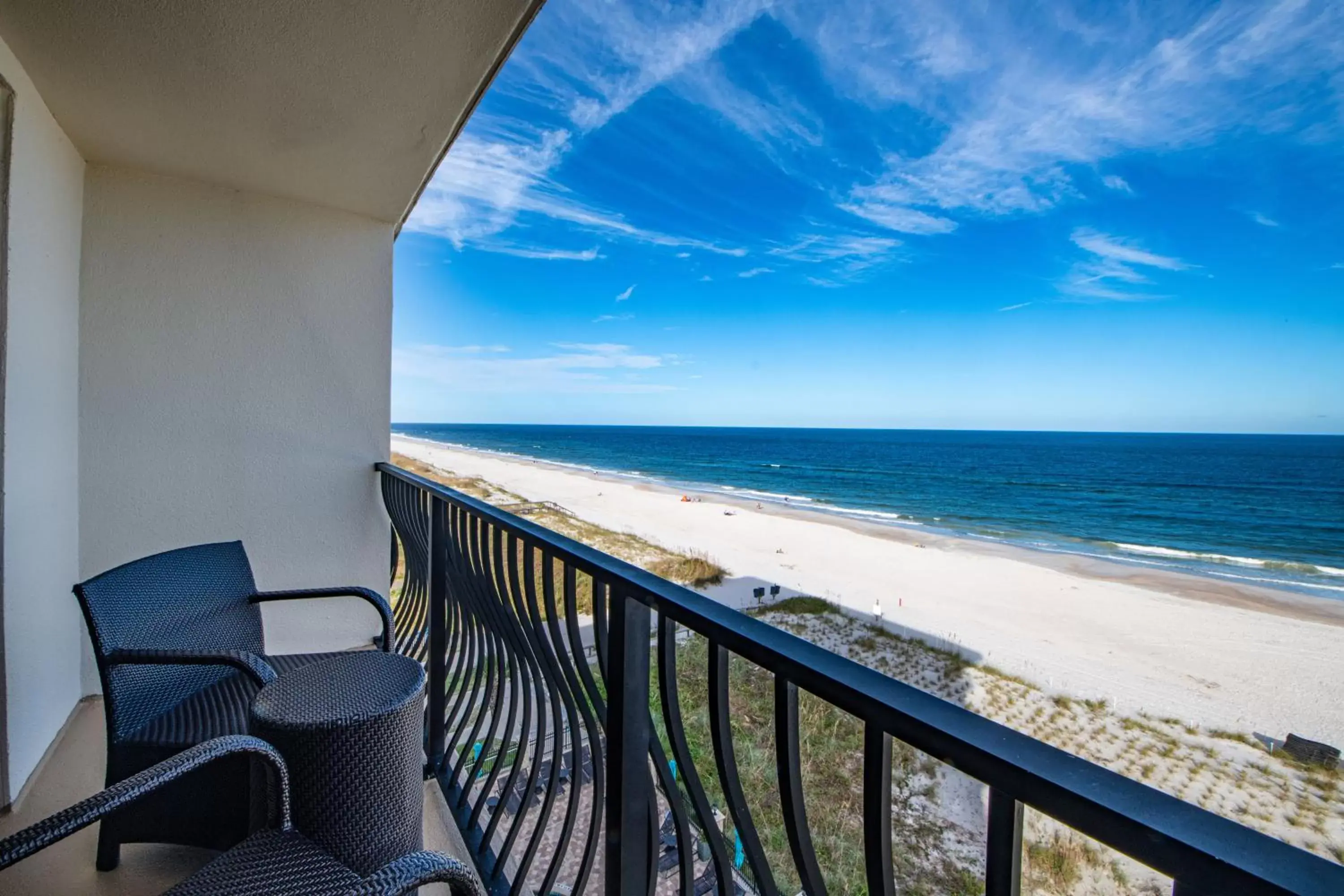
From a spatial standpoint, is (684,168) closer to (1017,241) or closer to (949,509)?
(949,509)

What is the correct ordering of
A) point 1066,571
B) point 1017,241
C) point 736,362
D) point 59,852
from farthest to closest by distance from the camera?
point 736,362 → point 1017,241 → point 1066,571 → point 59,852

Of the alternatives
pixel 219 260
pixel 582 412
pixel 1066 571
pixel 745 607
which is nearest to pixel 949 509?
pixel 1066 571

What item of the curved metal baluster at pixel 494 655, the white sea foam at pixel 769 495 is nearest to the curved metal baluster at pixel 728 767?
the curved metal baluster at pixel 494 655

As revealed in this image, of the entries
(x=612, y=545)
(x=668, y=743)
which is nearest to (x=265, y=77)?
(x=668, y=743)

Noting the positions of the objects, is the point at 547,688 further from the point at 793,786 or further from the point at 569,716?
the point at 793,786

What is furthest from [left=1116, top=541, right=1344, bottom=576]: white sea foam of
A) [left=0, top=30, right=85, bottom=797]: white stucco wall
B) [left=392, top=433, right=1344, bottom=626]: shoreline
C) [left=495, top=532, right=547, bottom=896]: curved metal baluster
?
[left=0, top=30, right=85, bottom=797]: white stucco wall

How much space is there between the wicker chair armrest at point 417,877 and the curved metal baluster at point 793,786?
0.49m

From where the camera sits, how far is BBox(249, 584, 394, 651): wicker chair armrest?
1.71 m

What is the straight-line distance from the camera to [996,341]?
116 feet

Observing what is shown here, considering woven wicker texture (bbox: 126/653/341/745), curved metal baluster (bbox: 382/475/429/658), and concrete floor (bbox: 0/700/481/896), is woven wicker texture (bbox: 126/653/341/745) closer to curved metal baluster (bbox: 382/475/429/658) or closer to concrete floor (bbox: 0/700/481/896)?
concrete floor (bbox: 0/700/481/896)

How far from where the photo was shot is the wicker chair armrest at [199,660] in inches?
49.3

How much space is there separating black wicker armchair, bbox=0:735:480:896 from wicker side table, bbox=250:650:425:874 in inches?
3.6

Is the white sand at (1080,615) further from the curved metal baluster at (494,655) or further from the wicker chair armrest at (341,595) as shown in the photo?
the wicker chair armrest at (341,595)

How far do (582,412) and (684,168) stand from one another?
97.6ft
